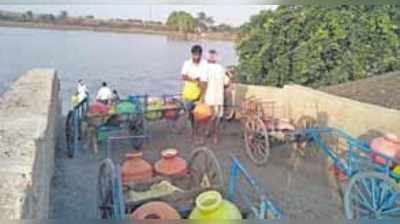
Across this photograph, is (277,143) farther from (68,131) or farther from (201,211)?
(201,211)

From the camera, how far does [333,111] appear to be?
5.65m

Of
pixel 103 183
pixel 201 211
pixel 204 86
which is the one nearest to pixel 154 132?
pixel 204 86

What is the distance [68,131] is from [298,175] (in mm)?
2405

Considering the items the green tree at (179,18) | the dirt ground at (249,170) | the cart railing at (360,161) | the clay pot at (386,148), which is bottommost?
the dirt ground at (249,170)

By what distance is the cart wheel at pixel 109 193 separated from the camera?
2.81 meters

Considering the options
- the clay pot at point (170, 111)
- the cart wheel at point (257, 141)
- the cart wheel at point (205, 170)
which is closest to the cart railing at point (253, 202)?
the cart wheel at point (205, 170)

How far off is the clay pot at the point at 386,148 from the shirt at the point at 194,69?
2321 mm

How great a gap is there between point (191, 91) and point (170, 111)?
54 cm

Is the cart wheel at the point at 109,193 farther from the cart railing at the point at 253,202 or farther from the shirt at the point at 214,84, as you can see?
the shirt at the point at 214,84

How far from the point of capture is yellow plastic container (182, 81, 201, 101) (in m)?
5.68

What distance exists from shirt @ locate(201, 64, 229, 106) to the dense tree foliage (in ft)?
11.2

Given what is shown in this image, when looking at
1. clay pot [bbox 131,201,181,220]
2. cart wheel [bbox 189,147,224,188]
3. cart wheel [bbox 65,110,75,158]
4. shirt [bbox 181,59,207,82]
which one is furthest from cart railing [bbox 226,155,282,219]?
cart wheel [bbox 65,110,75,158]

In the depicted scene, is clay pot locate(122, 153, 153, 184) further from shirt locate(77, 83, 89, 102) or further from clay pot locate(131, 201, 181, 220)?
shirt locate(77, 83, 89, 102)

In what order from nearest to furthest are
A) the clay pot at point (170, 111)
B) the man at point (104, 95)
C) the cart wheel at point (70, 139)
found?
the cart wheel at point (70, 139)
the clay pot at point (170, 111)
the man at point (104, 95)
